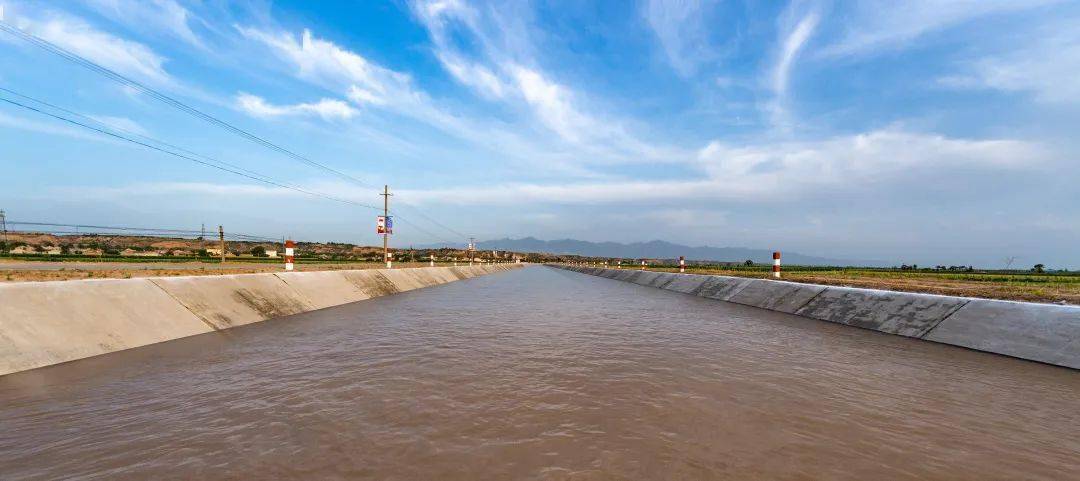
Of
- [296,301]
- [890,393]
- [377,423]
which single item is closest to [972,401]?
[890,393]

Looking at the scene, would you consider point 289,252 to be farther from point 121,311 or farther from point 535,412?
point 535,412

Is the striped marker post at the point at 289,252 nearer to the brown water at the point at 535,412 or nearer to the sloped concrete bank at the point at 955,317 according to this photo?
the brown water at the point at 535,412

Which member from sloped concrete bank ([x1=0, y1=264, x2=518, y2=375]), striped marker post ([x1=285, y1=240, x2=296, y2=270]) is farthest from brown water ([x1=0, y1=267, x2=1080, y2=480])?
striped marker post ([x1=285, y1=240, x2=296, y2=270])

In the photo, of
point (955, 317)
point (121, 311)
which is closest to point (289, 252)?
point (121, 311)

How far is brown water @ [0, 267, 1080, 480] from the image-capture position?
7.75 ft

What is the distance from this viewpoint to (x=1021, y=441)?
2.80 m

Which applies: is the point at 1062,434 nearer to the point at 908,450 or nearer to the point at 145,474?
the point at 908,450

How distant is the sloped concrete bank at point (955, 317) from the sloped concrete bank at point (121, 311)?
10473 mm

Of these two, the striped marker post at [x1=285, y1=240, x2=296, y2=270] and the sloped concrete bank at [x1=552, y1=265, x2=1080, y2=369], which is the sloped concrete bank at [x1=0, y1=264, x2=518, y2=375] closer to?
the striped marker post at [x1=285, y1=240, x2=296, y2=270]

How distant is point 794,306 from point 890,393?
6.54 m

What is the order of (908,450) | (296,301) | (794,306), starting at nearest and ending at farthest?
(908,450)
(296,301)
(794,306)

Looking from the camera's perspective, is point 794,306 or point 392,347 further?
point 794,306

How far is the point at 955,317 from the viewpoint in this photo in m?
6.34

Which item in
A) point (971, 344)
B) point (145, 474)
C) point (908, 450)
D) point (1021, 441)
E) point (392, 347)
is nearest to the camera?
point (145, 474)
